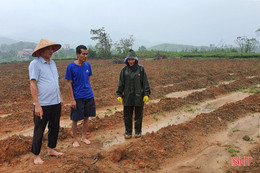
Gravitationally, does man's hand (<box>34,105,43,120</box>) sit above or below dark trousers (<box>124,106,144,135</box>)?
above

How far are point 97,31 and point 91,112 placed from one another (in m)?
33.8

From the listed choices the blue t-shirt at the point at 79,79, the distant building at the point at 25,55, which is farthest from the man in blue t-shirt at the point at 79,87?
the distant building at the point at 25,55

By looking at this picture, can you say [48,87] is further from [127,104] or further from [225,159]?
[225,159]

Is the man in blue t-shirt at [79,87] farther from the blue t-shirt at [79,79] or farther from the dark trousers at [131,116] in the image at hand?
the dark trousers at [131,116]

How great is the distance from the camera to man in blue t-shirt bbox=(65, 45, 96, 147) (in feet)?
10.4

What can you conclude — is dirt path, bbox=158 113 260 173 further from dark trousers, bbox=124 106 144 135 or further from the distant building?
the distant building

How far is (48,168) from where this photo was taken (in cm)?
269

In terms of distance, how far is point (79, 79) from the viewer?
323 centimetres

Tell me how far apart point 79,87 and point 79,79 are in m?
0.14

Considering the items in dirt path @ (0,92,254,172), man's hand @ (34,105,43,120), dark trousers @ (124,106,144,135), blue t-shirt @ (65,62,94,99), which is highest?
blue t-shirt @ (65,62,94,99)

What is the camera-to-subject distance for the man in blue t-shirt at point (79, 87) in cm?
316

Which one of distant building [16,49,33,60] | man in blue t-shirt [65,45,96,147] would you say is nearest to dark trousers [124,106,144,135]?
man in blue t-shirt [65,45,96,147]

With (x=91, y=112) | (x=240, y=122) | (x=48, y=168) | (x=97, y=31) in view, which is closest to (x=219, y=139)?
(x=240, y=122)

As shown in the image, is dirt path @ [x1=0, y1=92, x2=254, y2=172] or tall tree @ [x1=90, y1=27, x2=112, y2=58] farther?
tall tree @ [x1=90, y1=27, x2=112, y2=58]
